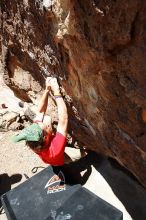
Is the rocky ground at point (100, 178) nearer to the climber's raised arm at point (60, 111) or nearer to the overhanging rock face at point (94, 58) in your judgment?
the overhanging rock face at point (94, 58)

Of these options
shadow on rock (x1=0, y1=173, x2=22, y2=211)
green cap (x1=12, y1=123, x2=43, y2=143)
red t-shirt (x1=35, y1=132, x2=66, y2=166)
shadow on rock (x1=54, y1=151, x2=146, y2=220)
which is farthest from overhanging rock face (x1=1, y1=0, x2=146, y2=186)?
shadow on rock (x1=0, y1=173, x2=22, y2=211)

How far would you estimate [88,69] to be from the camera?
307 centimetres

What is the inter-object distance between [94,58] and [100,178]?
312 cm

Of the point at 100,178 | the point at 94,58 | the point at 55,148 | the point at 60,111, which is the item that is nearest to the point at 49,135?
the point at 55,148

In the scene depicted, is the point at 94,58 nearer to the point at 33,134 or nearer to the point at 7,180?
the point at 33,134

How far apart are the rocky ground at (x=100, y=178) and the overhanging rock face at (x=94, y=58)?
84cm

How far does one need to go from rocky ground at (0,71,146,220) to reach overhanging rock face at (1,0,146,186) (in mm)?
835

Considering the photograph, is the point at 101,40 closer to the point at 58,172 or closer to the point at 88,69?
the point at 88,69

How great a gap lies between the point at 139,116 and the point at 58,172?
7.56 feet

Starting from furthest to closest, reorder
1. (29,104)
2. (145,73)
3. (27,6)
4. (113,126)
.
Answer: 1. (29,104)
2. (27,6)
3. (113,126)
4. (145,73)

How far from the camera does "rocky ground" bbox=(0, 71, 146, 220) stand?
501 centimetres

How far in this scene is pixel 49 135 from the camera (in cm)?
396

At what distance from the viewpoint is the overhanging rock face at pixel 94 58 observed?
240 cm

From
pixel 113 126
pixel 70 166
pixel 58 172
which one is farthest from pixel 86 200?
pixel 113 126
